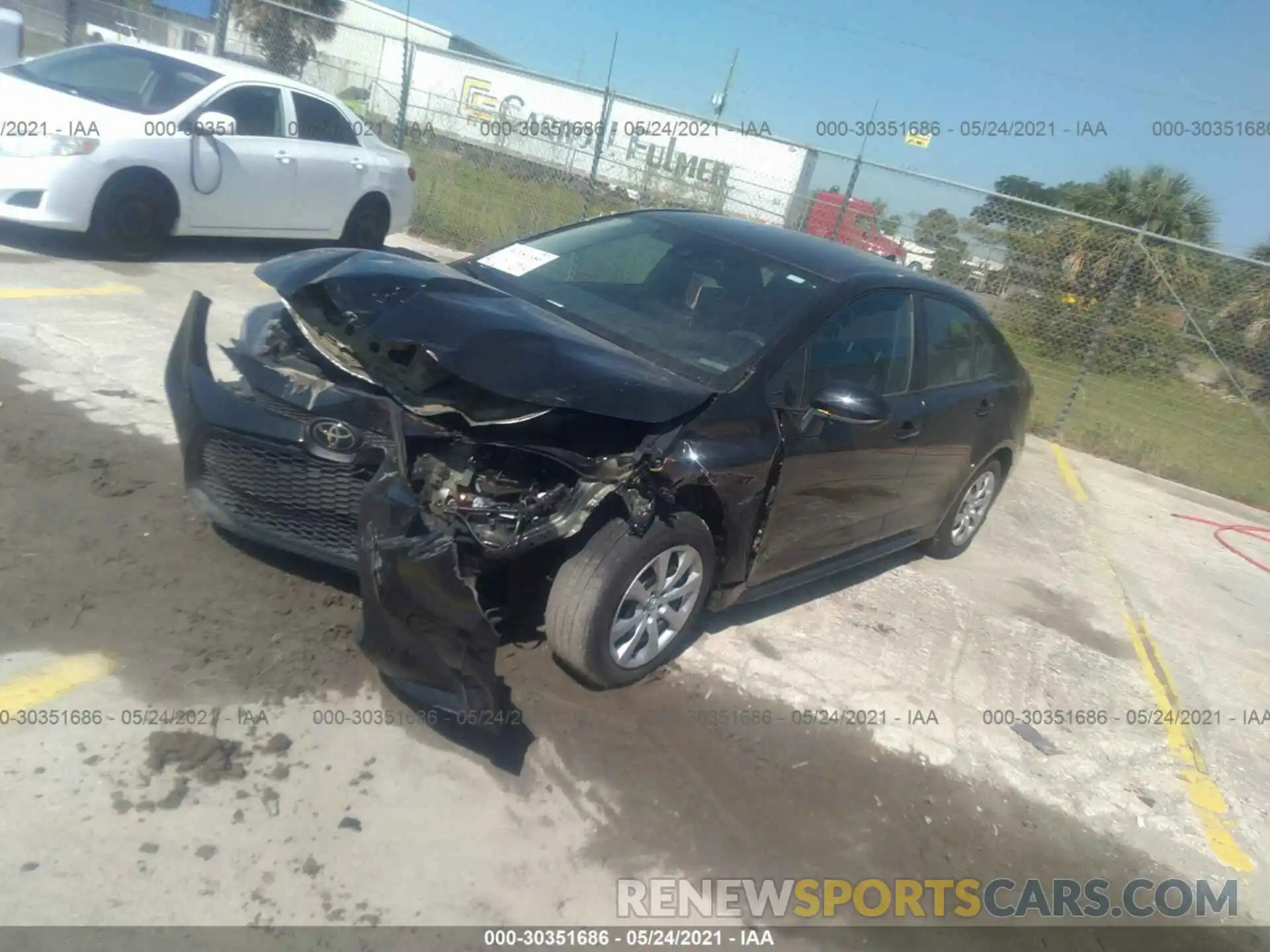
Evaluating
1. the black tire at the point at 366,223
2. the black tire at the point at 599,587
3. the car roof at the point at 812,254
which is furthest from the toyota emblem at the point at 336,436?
the black tire at the point at 366,223

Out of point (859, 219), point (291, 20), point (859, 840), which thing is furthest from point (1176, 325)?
point (291, 20)

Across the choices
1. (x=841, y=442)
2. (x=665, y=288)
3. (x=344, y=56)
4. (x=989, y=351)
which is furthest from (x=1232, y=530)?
(x=344, y=56)

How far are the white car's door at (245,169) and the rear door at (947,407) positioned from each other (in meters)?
5.85

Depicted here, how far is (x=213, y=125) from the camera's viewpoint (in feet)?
25.3

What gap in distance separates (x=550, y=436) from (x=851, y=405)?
119 cm

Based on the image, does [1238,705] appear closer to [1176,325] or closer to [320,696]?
[320,696]

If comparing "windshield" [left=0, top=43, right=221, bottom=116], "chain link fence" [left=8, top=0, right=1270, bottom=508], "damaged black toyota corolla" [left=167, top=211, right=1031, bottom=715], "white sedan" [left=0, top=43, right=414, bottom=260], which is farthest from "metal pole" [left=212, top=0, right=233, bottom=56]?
"damaged black toyota corolla" [left=167, top=211, right=1031, bottom=715]

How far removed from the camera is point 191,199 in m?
7.87

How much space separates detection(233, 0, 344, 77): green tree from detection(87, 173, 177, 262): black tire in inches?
250

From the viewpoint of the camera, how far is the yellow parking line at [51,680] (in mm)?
2996

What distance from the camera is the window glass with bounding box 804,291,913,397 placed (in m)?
4.13

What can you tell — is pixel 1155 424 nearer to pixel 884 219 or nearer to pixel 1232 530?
pixel 1232 530

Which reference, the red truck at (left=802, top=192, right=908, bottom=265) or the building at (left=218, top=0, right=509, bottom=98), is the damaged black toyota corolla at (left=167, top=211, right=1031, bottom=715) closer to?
the red truck at (left=802, top=192, right=908, bottom=265)

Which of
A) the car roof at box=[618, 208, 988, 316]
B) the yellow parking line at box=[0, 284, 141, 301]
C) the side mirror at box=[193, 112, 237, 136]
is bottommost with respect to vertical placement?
the yellow parking line at box=[0, 284, 141, 301]
